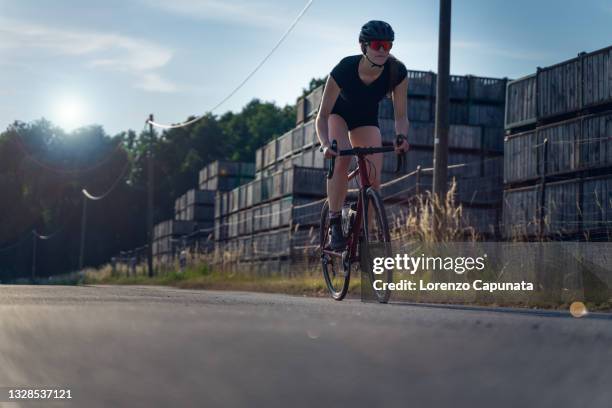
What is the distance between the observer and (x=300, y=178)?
30.6m

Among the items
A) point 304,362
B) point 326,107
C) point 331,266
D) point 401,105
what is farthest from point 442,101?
point 304,362

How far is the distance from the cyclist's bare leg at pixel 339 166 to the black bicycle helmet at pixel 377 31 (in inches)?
28.2

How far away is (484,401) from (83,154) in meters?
84.5

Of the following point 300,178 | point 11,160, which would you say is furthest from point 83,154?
point 300,178

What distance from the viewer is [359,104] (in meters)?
7.24

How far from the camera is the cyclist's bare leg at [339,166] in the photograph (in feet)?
23.9

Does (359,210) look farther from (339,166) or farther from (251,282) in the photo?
(251,282)

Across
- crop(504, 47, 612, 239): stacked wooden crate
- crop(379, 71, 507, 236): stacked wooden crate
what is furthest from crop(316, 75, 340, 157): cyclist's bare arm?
crop(379, 71, 507, 236): stacked wooden crate

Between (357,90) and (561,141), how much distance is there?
43.7 feet

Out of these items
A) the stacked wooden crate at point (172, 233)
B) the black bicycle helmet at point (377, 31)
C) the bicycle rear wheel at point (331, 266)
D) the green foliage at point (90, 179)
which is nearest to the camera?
the black bicycle helmet at point (377, 31)

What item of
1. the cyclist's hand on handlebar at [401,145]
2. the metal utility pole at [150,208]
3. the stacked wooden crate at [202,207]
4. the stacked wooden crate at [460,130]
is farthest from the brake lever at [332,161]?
the stacked wooden crate at [202,207]

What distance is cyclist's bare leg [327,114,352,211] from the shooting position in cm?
728

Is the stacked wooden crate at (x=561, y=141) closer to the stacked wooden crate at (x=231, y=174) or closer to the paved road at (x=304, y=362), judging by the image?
the paved road at (x=304, y=362)

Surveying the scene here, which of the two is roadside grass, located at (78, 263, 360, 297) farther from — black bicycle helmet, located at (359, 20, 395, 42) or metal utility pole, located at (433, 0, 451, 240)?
black bicycle helmet, located at (359, 20, 395, 42)
